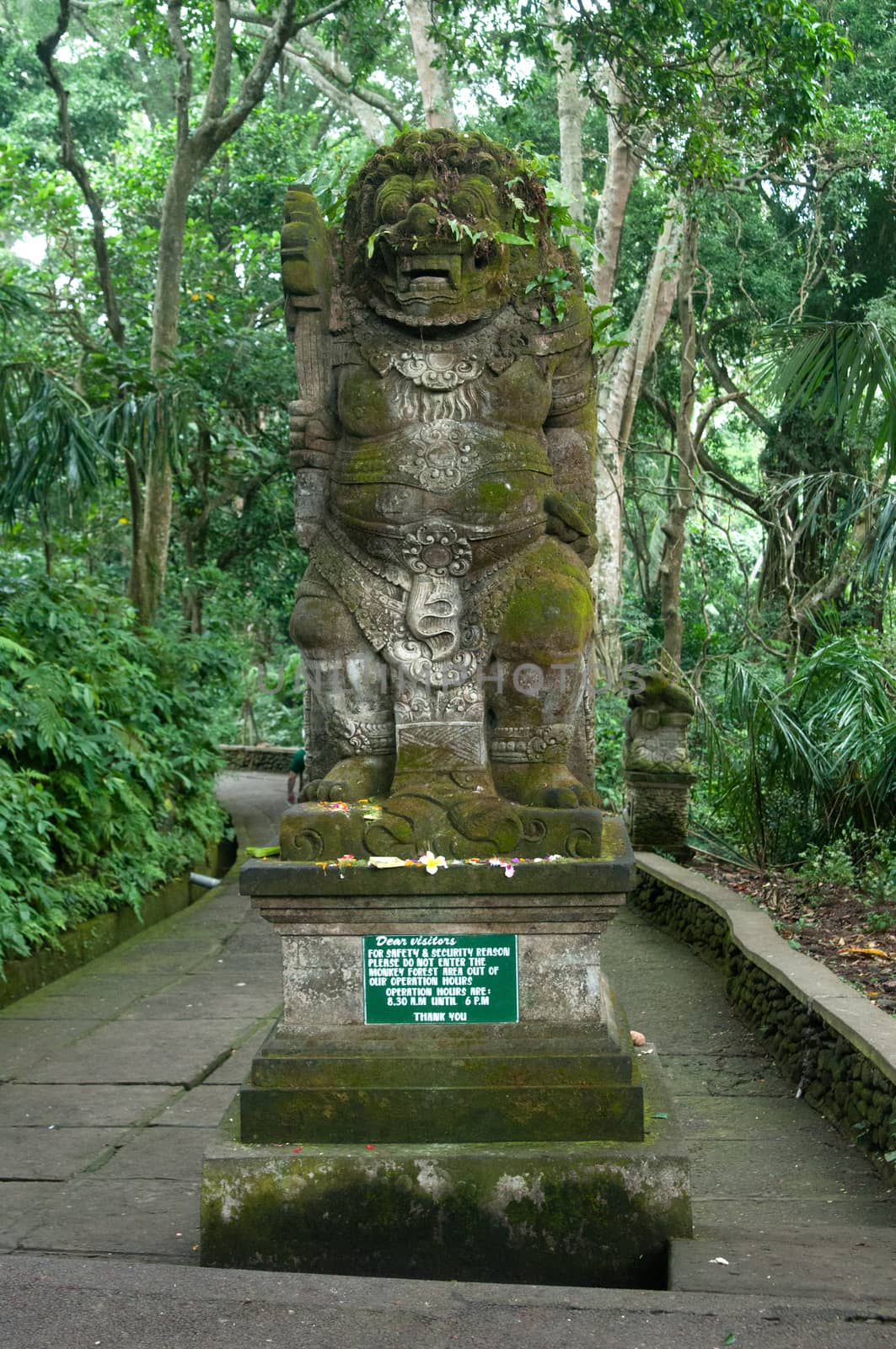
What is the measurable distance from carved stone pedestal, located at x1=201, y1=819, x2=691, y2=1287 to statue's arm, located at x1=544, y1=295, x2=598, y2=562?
1.05 meters

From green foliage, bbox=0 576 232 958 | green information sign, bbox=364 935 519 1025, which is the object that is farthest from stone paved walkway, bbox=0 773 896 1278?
green information sign, bbox=364 935 519 1025

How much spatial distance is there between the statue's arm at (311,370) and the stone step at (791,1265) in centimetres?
226

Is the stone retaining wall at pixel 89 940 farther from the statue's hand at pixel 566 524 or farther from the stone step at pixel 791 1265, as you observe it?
the stone step at pixel 791 1265

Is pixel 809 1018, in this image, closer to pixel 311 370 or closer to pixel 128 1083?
pixel 128 1083

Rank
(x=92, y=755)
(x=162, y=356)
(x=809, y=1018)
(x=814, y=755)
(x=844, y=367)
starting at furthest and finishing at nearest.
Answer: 1. (x=162, y=356)
2. (x=814, y=755)
3. (x=92, y=755)
4. (x=844, y=367)
5. (x=809, y=1018)

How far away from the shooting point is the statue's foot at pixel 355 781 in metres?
3.60

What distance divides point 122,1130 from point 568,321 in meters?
3.10

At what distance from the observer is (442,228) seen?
359 cm

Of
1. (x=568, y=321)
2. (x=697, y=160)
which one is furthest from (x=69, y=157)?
(x=568, y=321)

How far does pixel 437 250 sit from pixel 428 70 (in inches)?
363

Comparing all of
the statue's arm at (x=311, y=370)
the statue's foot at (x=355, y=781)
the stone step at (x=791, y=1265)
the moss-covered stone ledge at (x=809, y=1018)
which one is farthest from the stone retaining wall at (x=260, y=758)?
the stone step at (x=791, y=1265)

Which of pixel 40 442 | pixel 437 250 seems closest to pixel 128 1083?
pixel 437 250

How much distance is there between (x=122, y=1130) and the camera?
436cm

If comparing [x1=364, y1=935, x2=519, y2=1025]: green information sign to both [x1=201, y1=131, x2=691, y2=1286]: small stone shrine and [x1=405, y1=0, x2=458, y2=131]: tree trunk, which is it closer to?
[x1=201, y1=131, x2=691, y2=1286]: small stone shrine
